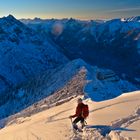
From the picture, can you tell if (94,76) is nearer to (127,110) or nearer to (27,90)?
(27,90)

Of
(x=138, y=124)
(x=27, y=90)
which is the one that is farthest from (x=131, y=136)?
(x=27, y=90)

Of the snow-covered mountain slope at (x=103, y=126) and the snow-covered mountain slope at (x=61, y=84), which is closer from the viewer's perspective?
the snow-covered mountain slope at (x=103, y=126)

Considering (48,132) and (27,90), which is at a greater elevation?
(48,132)

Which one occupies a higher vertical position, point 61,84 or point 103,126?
point 103,126

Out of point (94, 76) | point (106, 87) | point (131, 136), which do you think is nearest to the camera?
point (131, 136)

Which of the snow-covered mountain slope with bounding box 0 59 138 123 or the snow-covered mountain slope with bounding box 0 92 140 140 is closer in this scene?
the snow-covered mountain slope with bounding box 0 92 140 140

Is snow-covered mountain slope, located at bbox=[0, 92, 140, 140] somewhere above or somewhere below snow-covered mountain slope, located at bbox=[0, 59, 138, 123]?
above

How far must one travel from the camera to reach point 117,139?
2220 centimetres

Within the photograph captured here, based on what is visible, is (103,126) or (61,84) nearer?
(103,126)

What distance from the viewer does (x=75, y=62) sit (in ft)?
551

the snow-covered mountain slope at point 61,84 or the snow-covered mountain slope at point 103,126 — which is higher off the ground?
the snow-covered mountain slope at point 103,126

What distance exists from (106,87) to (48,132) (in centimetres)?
9486

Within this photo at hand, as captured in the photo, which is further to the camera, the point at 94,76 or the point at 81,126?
the point at 94,76

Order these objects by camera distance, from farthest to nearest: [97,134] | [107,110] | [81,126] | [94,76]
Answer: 1. [94,76]
2. [107,110]
3. [81,126]
4. [97,134]
